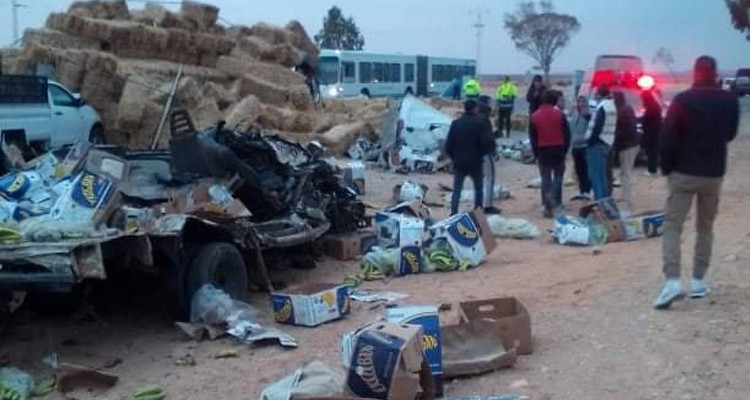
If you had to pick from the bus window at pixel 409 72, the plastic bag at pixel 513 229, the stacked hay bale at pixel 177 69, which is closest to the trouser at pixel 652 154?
the plastic bag at pixel 513 229

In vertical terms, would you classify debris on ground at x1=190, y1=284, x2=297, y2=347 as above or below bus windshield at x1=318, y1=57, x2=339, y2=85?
below

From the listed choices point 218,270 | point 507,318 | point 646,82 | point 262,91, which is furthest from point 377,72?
point 507,318

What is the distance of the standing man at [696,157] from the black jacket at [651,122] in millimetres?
10070

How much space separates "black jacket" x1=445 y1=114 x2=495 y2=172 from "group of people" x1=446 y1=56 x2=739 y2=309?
0.04 ft

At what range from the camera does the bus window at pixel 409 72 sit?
47906 millimetres

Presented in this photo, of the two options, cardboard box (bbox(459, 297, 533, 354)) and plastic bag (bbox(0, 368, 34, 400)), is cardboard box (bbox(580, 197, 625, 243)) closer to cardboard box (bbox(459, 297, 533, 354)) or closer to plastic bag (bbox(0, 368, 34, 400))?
cardboard box (bbox(459, 297, 533, 354))

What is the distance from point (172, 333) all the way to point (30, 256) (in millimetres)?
1558

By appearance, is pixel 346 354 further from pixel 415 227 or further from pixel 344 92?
pixel 344 92

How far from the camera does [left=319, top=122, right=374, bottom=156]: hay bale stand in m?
22.4

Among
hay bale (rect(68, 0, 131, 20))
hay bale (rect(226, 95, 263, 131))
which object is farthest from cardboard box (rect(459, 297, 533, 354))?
hay bale (rect(68, 0, 131, 20))

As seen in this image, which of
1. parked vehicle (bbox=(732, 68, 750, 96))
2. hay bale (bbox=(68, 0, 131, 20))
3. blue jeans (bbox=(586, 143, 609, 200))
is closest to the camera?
blue jeans (bbox=(586, 143, 609, 200))

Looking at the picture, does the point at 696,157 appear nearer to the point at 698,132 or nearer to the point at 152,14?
the point at 698,132

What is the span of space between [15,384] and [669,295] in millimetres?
4330

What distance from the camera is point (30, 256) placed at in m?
6.54
